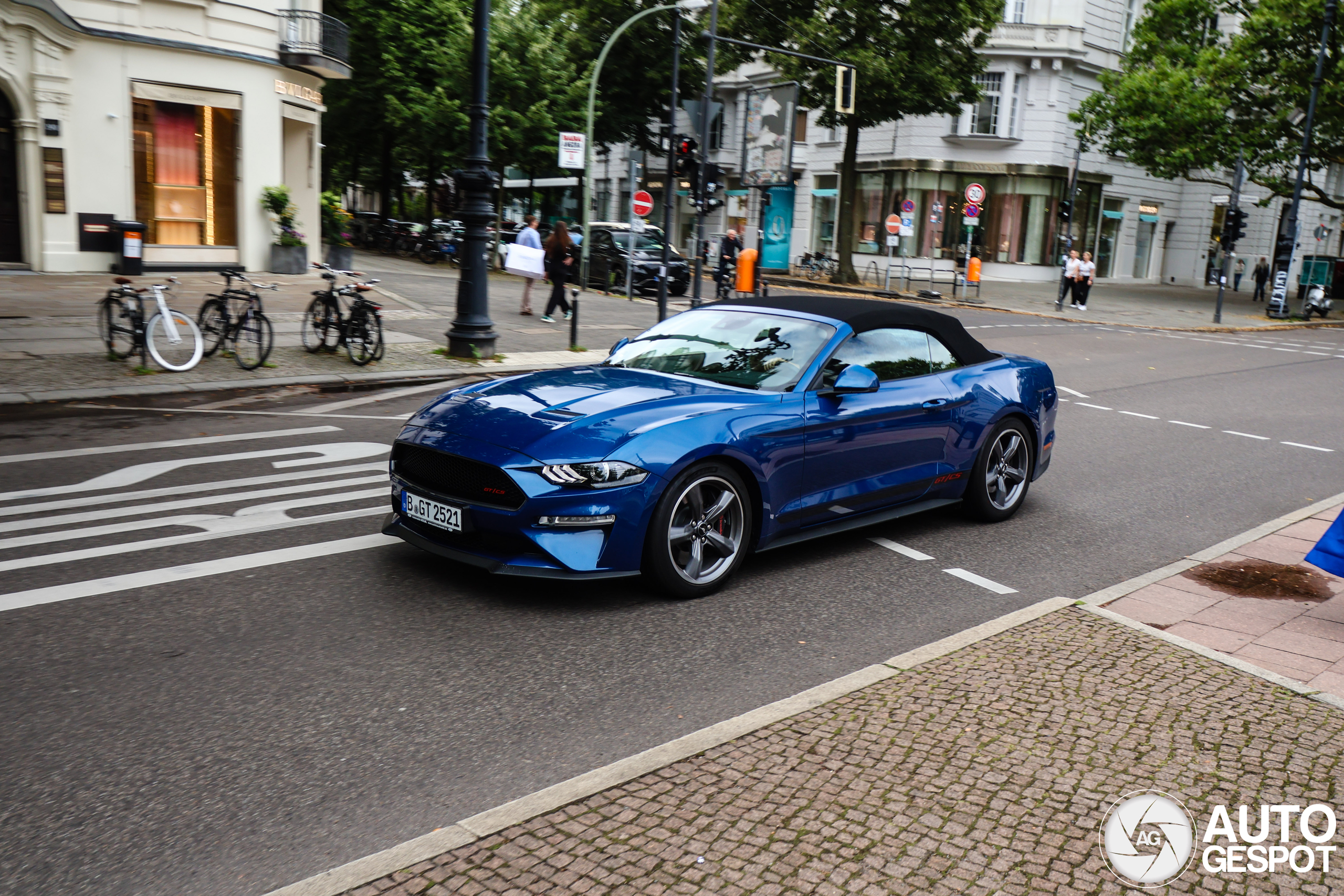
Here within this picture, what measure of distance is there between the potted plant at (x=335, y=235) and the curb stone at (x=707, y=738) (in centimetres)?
2426

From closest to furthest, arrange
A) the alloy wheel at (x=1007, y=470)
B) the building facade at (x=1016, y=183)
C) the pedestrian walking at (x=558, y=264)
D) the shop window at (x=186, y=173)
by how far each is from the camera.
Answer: the alloy wheel at (x=1007, y=470) → the pedestrian walking at (x=558, y=264) → the shop window at (x=186, y=173) → the building facade at (x=1016, y=183)

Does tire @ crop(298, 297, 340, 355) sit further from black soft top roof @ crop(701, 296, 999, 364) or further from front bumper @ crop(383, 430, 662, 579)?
front bumper @ crop(383, 430, 662, 579)

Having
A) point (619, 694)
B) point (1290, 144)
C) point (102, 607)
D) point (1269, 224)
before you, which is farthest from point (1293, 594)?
point (1269, 224)

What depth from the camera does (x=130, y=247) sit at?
69.8 ft

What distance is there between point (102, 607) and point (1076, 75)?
152 feet

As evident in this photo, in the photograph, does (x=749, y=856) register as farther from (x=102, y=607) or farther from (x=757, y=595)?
(x=102, y=607)

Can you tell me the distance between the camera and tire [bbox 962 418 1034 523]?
23.8ft

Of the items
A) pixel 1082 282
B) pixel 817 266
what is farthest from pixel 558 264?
pixel 817 266

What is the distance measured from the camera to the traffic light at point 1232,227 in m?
31.3

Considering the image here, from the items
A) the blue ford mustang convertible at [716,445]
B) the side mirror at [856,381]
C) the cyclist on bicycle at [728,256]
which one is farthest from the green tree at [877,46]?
the side mirror at [856,381]

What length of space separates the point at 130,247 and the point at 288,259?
12.4 feet

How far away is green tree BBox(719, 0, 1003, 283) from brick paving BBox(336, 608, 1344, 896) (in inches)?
1245

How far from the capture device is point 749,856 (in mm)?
3121

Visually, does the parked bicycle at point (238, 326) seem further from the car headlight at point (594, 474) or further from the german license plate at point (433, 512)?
the car headlight at point (594, 474)
